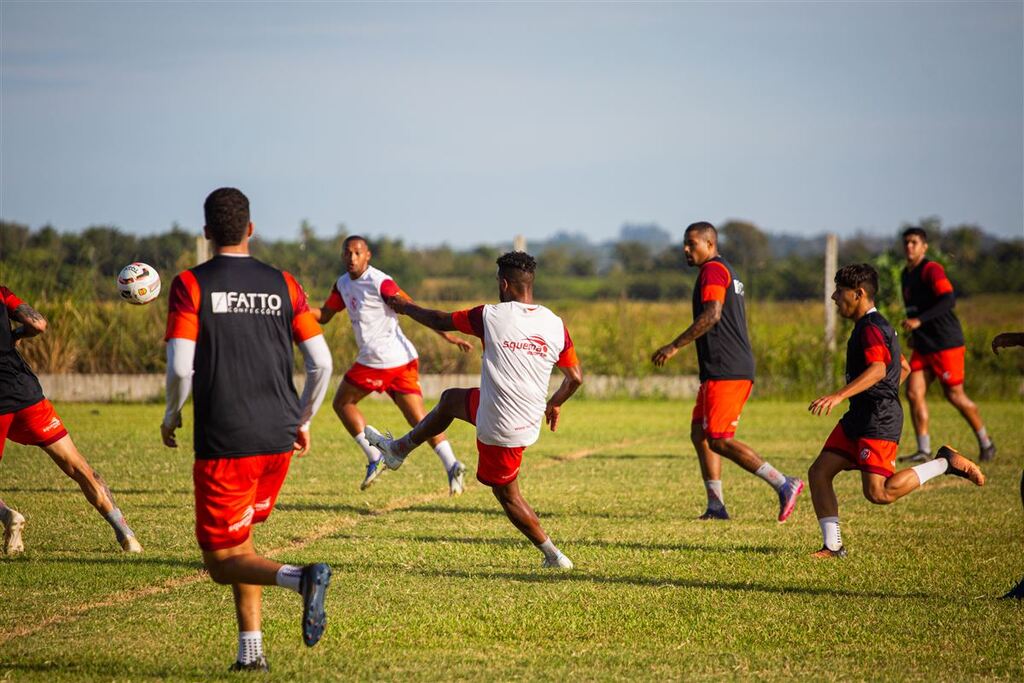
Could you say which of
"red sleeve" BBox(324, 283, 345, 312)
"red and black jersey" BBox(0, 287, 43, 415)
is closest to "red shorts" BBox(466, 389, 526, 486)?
"red and black jersey" BBox(0, 287, 43, 415)

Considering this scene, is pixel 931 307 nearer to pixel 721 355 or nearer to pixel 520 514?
pixel 721 355

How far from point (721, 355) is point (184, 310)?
A: 17.9ft

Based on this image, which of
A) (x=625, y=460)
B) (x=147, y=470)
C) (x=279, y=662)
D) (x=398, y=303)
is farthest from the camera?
(x=625, y=460)

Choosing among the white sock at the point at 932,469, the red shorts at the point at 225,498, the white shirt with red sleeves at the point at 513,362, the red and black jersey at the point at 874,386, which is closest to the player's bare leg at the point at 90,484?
the white shirt with red sleeves at the point at 513,362

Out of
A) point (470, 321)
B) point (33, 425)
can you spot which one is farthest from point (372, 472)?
point (470, 321)

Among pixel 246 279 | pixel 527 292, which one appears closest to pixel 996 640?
pixel 527 292

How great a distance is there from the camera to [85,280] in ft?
71.6

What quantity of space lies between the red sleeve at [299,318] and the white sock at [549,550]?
2.94 meters

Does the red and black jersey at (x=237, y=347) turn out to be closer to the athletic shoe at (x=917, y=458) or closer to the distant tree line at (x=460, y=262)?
the athletic shoe at (x=917, y=458)

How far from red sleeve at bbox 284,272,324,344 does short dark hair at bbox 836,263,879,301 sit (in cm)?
404

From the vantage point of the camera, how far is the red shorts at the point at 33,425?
8.06 meters

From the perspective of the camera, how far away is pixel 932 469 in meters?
A: 7.82

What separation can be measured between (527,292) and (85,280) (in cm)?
1643

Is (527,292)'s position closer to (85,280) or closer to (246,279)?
(246,279)
